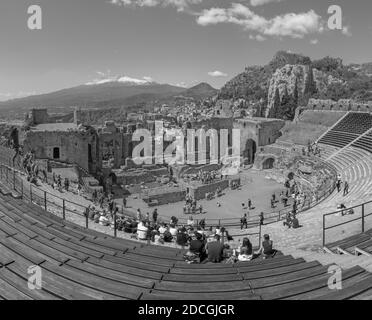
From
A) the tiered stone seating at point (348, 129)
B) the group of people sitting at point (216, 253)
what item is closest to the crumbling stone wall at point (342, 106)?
the tiered stone seating at point (348, 129)

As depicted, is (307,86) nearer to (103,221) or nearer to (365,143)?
(365,143)

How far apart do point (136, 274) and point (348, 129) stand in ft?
123

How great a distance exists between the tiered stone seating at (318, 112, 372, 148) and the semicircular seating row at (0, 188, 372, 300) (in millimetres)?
30681

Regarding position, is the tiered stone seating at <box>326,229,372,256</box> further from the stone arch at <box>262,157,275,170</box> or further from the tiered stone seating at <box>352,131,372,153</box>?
the stone arch at <box>262,157,275,170</box>

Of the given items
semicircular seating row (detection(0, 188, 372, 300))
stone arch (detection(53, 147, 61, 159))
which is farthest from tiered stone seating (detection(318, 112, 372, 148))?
semicircular seating row (detection(0, 188, 372, 300))

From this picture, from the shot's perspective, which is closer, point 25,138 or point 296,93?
point 25,138

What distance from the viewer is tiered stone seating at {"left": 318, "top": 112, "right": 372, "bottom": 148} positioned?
36.8 meters

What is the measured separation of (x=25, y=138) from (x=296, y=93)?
56419 millimetres

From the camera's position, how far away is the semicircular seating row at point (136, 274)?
6.09 meters

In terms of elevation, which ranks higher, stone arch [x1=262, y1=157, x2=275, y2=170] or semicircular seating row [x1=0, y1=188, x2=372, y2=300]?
semicircular seating row [x1=0, y1=188, x2=372, y2=300]
